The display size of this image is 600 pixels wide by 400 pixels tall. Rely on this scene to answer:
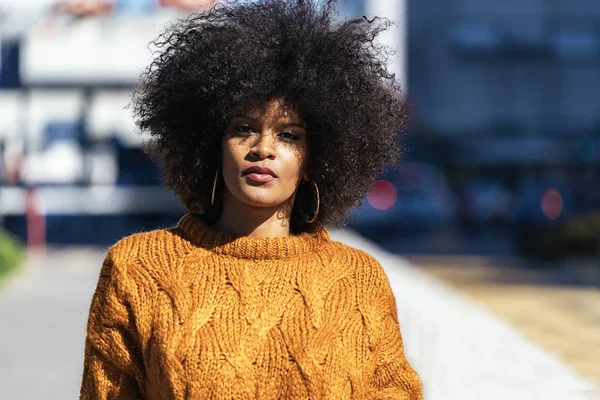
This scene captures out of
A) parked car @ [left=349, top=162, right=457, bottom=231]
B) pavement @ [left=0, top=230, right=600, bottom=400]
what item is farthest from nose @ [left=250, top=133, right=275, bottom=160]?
parked car @ [left=349, top=162, right=457, bottom=231]

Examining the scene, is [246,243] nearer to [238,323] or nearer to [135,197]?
[238,323]

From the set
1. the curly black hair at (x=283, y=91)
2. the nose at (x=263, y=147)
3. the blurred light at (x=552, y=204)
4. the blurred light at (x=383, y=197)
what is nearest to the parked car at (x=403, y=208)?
the blurred light at (x=383, y=197)

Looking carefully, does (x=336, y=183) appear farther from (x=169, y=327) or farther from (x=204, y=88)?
(x=169, y=327)

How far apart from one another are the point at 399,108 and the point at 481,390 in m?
3.10

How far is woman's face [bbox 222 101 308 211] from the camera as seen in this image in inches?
105

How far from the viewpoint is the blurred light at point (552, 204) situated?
25.2 metres

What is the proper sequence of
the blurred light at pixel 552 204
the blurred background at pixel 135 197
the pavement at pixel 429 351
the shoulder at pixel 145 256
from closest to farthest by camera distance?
the shoulder at pixel 145 256
the pavement at pixel 429 351
the blurred background at pixel 135 197
the blurred light at pixel 552 204

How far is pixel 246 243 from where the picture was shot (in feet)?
8.78

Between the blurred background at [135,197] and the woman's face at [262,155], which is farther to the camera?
the blurred background at [135,197]

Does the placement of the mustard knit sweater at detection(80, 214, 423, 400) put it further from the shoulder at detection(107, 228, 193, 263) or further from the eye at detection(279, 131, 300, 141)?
the eye at detection(279, 131, 300, 141)

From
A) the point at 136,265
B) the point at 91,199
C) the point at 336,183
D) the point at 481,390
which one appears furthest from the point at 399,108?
the point at 91,199

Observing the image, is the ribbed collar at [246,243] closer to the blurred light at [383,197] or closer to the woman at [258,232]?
the woman at [258,232]

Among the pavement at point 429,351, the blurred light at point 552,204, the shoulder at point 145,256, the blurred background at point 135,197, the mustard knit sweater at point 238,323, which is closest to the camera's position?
the mustard knit sweater at point 238,323

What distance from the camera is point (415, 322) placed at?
709cm
